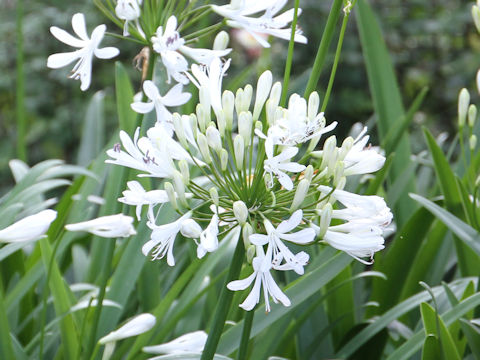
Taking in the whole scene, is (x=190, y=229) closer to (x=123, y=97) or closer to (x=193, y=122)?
(x=193, y=122)

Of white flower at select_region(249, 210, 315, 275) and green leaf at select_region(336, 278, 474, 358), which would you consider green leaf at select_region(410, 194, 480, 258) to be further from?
white flower at select_region(249, 210, 315, 275)

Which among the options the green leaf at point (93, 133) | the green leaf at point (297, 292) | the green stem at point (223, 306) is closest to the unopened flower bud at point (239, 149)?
the green stem at point (223, 306)

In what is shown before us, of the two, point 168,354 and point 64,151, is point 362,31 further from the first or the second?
point 64,151

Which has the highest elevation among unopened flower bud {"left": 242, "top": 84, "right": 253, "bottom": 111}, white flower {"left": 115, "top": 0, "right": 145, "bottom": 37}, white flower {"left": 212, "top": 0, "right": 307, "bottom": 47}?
white flower {"left": 115, "top": 0, "right": 145, "bottom": 37}

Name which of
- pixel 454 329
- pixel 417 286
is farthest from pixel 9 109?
pixel 454 329

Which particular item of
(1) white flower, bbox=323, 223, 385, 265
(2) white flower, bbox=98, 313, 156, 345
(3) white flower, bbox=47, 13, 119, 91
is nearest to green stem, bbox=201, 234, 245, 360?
(1) white flower, bbox=323, 223, 385, 265

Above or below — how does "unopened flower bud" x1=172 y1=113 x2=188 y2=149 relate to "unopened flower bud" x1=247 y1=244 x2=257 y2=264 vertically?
above

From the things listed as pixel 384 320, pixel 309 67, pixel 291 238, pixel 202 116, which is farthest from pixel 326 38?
pixel 309 67
